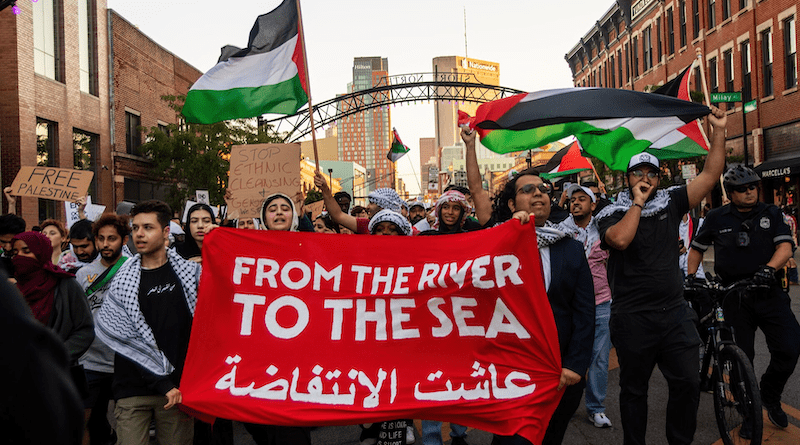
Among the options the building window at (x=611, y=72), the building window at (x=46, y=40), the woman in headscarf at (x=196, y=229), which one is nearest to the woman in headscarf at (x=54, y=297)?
the woman in headscarf at (x=196, y=229)

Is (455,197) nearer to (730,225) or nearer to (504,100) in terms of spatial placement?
(504,100)

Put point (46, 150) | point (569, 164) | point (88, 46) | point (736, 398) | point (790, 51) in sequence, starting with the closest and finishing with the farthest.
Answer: point (736, 398)
point (569, 164)
point (46, 150)
point (790, 51)
point (88, 46)

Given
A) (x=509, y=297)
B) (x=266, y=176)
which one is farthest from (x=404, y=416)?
(x=266, y=176)

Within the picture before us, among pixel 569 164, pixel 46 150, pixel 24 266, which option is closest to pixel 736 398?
pixel 24 266

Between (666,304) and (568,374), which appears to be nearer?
(568,374)

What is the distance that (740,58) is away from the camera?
28609 millimetres

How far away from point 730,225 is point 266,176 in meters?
4.51

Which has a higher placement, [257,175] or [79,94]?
[79,94]

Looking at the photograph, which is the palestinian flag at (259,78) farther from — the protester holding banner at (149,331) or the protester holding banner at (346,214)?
the protester holding banner at (149,331)

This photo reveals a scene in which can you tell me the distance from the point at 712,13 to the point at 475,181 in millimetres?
31471

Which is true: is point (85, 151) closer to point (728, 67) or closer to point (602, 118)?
point (602, 118)

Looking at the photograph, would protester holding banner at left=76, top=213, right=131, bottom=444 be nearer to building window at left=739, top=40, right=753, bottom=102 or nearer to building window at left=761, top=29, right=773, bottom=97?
building window at left=761, top=29, right=773, bottom=97

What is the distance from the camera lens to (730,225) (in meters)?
5.42

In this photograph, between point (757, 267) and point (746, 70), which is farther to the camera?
point (746, 70)
